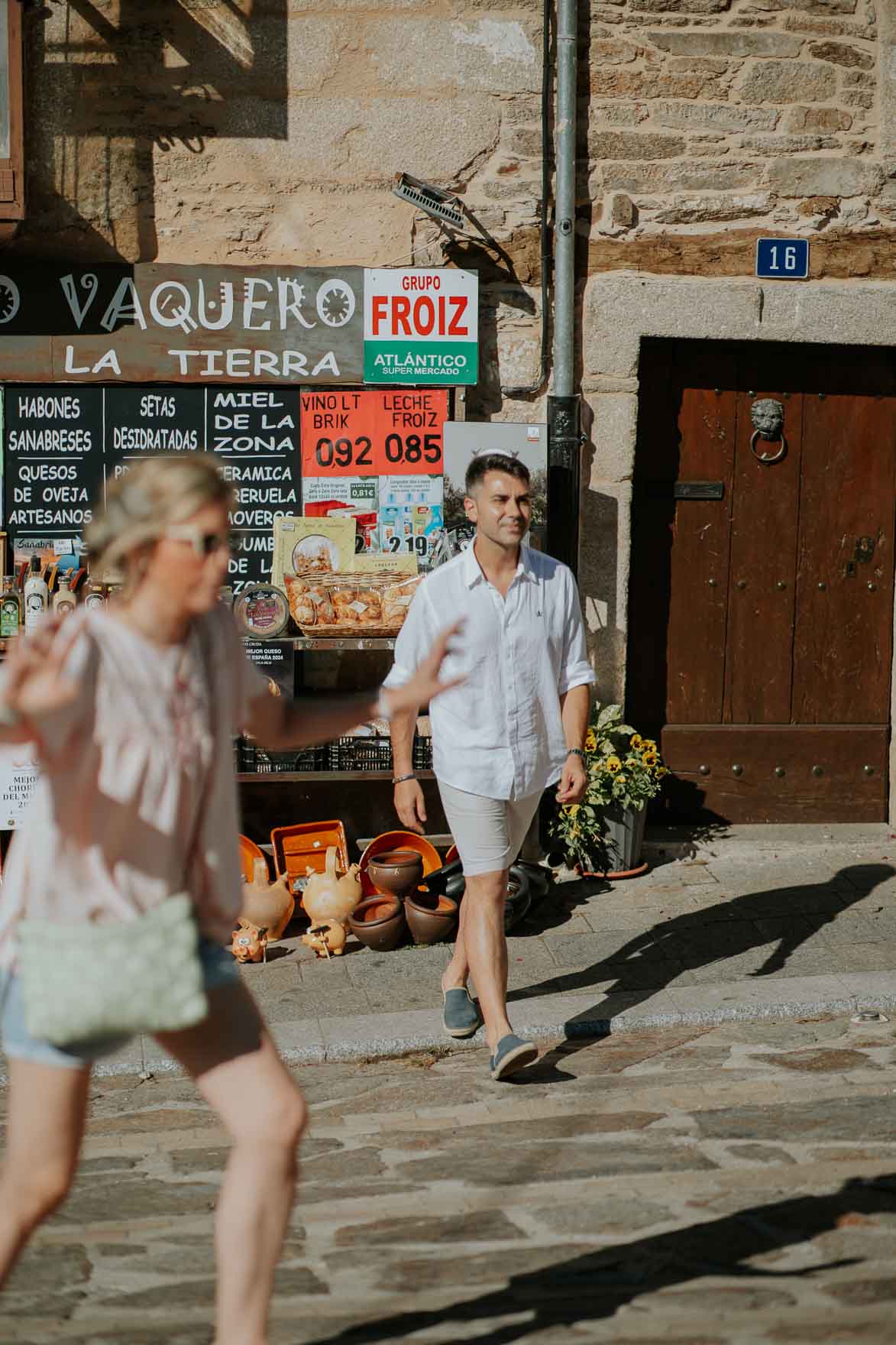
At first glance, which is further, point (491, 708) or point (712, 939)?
point (712, 939)

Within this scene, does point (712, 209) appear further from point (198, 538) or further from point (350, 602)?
point (198, 538)

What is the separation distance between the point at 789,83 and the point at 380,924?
427cm

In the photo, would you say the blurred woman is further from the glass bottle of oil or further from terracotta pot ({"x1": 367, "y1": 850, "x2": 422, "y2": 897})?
the glass bottle of oil

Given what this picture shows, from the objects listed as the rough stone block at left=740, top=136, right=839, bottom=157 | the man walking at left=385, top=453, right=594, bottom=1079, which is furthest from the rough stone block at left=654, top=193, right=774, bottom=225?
the man walking at left=385, top=453, right=594, bottom=1079

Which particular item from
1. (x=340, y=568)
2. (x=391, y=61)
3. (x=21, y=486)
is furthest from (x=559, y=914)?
(x=391, y=61)

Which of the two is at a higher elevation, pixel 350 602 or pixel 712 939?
pixel 350 602

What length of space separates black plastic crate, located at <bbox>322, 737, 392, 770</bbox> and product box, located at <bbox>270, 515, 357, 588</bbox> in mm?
784

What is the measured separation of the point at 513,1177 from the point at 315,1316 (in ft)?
2.86

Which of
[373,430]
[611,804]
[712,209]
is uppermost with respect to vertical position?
[712,209]

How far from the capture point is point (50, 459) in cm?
702

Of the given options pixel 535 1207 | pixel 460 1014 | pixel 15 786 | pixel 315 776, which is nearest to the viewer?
pixel 535 1207

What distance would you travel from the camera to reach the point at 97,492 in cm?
712

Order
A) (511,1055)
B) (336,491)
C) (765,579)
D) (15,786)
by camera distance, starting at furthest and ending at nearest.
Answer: (765,579) < (336,491) < (15,786) < (511,1055)

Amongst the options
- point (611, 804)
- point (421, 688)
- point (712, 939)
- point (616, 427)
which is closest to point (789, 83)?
point (616, 427)
